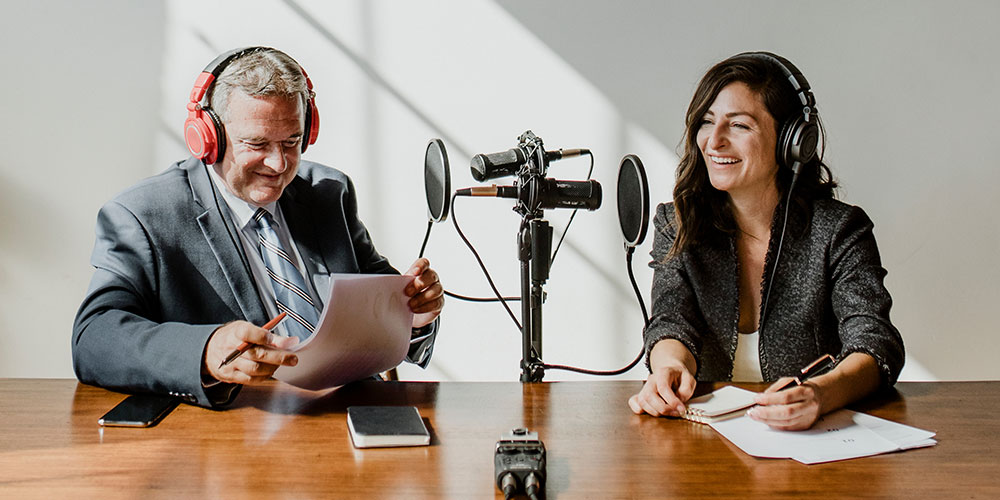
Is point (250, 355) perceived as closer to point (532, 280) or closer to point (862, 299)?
point (532, 280)

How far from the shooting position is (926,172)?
3.25 m

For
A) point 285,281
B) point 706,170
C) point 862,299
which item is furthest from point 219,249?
point 862,299

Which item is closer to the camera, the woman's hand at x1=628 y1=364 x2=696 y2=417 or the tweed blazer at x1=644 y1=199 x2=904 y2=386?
the woman's hand at x1=628 y1=364 x2=696 y2=417

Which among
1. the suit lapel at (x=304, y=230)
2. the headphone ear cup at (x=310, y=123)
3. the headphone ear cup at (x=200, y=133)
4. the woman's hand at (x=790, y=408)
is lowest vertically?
the woman's hand at (x=790, y=408)

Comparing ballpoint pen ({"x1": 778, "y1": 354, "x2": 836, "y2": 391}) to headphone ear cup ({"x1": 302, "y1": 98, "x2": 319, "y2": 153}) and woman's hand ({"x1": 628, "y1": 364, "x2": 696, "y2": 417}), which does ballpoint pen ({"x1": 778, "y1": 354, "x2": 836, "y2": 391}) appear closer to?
woman's hand ({"x1": 628, "y1": 364, "x2": 696, "y2": 417})

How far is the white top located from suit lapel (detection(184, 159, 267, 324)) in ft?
3.59

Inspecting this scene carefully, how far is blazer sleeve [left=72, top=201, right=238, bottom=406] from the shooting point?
61.1 inches

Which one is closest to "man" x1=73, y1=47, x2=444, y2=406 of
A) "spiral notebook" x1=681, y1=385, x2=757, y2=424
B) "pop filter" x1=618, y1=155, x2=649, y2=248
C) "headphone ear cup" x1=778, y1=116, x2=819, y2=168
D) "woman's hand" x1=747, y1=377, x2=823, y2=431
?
"pop filter" x1=618, y1=155, x2=649, y2=248

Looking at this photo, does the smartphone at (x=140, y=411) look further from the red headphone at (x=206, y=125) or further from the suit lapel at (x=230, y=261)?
the red headphone at (x=206, y=125)

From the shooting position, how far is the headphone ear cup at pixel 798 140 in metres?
1.96

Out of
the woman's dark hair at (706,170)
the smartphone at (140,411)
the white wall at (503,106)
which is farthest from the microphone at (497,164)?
the white wall at (503,106)

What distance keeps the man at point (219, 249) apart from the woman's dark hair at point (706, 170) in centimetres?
68

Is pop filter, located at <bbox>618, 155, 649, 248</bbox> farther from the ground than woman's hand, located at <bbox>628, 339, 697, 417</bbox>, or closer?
farther from the ground

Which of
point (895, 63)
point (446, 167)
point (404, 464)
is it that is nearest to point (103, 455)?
point (404, 464)
